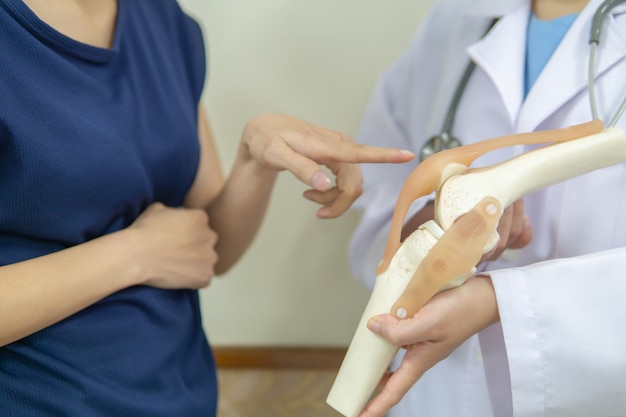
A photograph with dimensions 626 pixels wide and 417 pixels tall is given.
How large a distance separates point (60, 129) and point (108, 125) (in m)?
0.06

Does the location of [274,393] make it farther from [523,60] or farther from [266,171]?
[523,60]

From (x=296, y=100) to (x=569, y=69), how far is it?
1.96 ft

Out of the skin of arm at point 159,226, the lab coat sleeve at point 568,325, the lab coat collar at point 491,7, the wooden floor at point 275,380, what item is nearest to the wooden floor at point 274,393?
the wooden floor at point 275,380

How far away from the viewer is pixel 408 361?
58 centimetres

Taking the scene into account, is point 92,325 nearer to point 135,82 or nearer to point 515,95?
point 135,82

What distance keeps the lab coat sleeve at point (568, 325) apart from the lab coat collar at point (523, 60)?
19cm

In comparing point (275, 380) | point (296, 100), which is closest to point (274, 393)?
point (275, 380)

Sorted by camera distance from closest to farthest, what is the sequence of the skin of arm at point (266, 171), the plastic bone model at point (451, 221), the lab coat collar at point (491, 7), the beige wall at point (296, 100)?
the plastic bone model at point (451, 221) < the skin of arm at point (266, 171) < the lab coat collar at point (491, 7) < the beige wall at point (296, 100)

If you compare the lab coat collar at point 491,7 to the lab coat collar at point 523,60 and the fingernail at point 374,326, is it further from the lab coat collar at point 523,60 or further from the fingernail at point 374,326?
the fingernail at point 374,326

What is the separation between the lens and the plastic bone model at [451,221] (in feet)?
1.73

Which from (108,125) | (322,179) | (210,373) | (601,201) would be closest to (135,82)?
(108,125)

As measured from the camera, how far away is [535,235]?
2.36ft

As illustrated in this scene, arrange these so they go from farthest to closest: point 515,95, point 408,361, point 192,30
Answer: point 192,30 < point 515,95 < point 408,361

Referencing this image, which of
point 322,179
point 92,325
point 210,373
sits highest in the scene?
point 322,179
